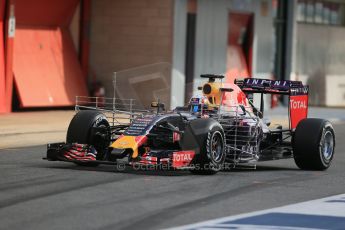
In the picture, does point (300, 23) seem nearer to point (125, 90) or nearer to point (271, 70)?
point (271, 70)

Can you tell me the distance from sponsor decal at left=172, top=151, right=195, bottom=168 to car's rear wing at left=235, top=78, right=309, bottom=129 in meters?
2.86

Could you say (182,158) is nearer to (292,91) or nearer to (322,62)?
(292,91)

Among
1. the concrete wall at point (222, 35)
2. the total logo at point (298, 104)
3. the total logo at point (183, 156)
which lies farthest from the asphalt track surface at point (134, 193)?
the concrete wall at point (222, 35)

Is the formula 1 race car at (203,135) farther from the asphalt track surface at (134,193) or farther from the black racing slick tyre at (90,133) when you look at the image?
the asphalt track surface at (134,193)

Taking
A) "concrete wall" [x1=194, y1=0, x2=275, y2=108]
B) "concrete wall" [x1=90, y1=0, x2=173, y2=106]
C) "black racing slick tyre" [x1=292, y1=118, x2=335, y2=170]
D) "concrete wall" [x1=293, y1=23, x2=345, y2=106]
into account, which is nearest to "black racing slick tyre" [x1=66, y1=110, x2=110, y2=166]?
"black racing slick tyre" [x1=292, y1=118, x2=335, y2=170]

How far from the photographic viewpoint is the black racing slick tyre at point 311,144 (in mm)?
14984

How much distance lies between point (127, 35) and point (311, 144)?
14.3 meters

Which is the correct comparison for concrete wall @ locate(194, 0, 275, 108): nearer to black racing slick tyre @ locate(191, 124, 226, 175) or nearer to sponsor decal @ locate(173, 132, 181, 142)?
sponsor decal @ locate(173, 132, 181, 142)

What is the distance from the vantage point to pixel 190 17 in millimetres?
28719

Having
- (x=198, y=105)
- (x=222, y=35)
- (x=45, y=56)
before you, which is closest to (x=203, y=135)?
(x=198, y=105)

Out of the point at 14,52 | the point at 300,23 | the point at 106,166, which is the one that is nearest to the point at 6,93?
the point at 14,52

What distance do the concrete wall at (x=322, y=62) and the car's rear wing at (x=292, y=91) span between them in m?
20.1

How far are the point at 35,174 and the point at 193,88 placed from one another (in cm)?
485

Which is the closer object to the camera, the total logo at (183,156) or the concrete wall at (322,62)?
the total logo at (183,156)
